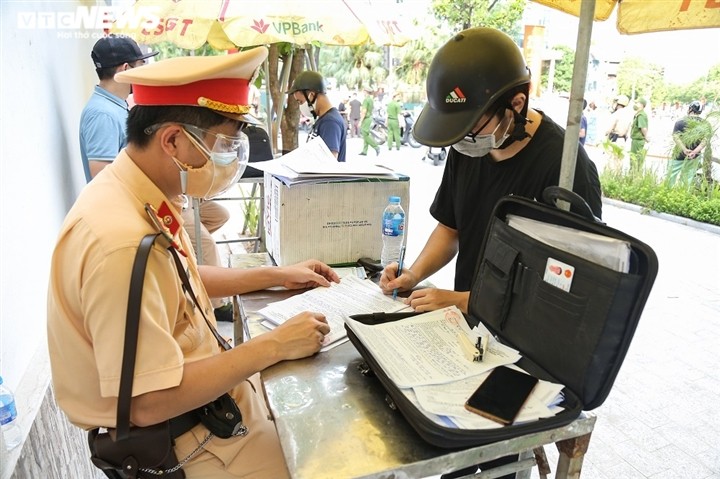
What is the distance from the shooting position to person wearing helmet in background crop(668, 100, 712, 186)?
7.36 metres

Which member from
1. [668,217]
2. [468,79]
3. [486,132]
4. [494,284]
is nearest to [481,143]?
[486,132]

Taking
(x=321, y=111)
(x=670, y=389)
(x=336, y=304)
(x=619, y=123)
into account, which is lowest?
(x=670, y=389)

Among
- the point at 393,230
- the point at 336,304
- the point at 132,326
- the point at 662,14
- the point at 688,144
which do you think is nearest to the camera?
the point at 132,326

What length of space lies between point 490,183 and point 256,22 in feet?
8.71

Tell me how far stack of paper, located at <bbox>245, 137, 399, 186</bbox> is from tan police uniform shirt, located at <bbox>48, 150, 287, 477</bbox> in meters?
0.69

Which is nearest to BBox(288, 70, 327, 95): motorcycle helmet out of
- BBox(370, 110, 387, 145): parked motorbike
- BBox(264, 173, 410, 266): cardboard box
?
BBox(264, 173, 410, 266): cardboard box

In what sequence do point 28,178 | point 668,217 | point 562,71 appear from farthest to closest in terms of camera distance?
point 562,71, point 668,217, point 28,178

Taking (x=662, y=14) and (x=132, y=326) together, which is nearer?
(x=132, y=326)

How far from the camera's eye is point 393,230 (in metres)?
1.85

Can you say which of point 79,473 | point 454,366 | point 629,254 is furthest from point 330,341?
point 79,473

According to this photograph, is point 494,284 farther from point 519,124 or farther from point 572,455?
point 519,124

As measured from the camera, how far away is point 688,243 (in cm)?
620

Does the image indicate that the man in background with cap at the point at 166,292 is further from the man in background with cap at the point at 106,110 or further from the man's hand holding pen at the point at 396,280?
the man in background with cap at the point at 106,110

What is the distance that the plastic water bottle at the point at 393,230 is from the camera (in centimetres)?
184
